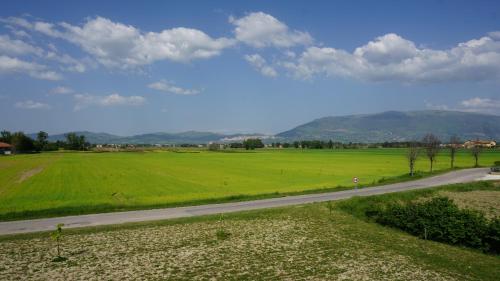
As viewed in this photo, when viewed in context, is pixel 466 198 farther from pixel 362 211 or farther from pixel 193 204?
pixel 193 204

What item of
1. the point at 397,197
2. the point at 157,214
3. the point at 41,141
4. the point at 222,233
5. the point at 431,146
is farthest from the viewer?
the point at 41,141

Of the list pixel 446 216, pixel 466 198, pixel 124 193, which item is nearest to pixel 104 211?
pixel 124 193

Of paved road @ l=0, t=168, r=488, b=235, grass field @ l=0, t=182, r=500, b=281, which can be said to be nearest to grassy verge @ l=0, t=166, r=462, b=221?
paved road @ l=0, t=168, r=488, b=235

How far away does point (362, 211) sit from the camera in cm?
2848

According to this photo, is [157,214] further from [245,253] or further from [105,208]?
[245,253]

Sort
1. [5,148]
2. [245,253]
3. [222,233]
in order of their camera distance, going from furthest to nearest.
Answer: [5,148], [222,233], [245,253]

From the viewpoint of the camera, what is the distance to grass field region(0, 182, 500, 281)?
14.9 metres

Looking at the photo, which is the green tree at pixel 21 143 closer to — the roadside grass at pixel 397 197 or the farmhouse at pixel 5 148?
the farmhouse at pixel 5 148

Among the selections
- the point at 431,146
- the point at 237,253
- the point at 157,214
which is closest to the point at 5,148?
the point at 431,146

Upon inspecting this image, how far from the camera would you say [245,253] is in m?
17.7

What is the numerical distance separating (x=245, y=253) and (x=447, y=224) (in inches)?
447

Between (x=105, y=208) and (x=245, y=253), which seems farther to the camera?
(x=105, y=208)

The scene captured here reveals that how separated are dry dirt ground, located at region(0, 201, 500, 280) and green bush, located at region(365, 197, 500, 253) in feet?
3.47

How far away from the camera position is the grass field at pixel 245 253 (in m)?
14.9
